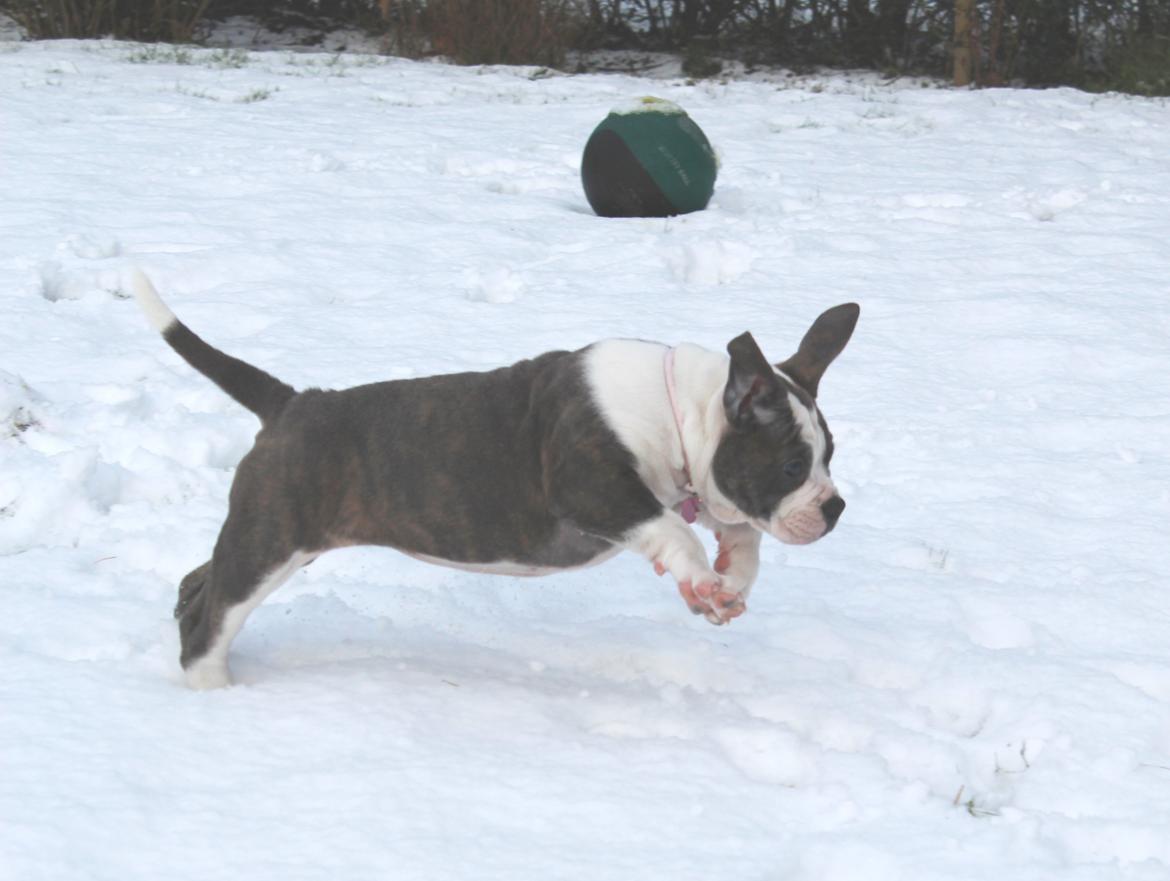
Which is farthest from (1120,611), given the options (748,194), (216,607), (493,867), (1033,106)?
(1033,106)

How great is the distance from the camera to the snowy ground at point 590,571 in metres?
2.78

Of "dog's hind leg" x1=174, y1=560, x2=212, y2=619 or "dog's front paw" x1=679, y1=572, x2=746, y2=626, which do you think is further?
"dog's hind leg" x1=174, y1=560, x2=212, y2=619

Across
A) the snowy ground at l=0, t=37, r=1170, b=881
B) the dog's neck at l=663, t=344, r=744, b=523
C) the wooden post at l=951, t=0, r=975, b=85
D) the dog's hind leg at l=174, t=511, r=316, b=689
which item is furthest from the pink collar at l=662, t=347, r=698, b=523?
the wooden post at l=951, t=0, r=975, b=85

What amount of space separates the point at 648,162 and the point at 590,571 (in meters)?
3.53

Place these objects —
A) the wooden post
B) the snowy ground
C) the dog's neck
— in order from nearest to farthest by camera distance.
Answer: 1. the snowy ground
2. the dog's neck
3. the wooden post

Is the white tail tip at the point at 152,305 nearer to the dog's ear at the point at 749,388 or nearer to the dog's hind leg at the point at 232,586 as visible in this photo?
the dog's hind leg at the point at 232,586

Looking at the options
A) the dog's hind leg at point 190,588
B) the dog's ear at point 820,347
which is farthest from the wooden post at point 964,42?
the dog's hind leg at point 190,588

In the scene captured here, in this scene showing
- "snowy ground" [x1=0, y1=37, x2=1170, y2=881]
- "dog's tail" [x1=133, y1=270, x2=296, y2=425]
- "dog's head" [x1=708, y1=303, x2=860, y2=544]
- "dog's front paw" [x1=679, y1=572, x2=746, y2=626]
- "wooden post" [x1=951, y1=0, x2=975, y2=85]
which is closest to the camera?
"snowy ground" [x1=0, y1=37, x2=1170, y2=881]

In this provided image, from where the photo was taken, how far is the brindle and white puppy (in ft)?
10.3

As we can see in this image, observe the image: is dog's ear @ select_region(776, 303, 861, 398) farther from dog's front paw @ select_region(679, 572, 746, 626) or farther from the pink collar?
dog's front paw @ select_region(679, 572, 746, 626)

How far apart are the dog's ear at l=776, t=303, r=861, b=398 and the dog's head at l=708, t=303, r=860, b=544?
16cm

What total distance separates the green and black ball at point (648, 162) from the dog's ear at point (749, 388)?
4.30 m

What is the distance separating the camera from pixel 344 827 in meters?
2.72

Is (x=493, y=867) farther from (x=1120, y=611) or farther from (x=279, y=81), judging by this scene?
(x=279, y=81)
